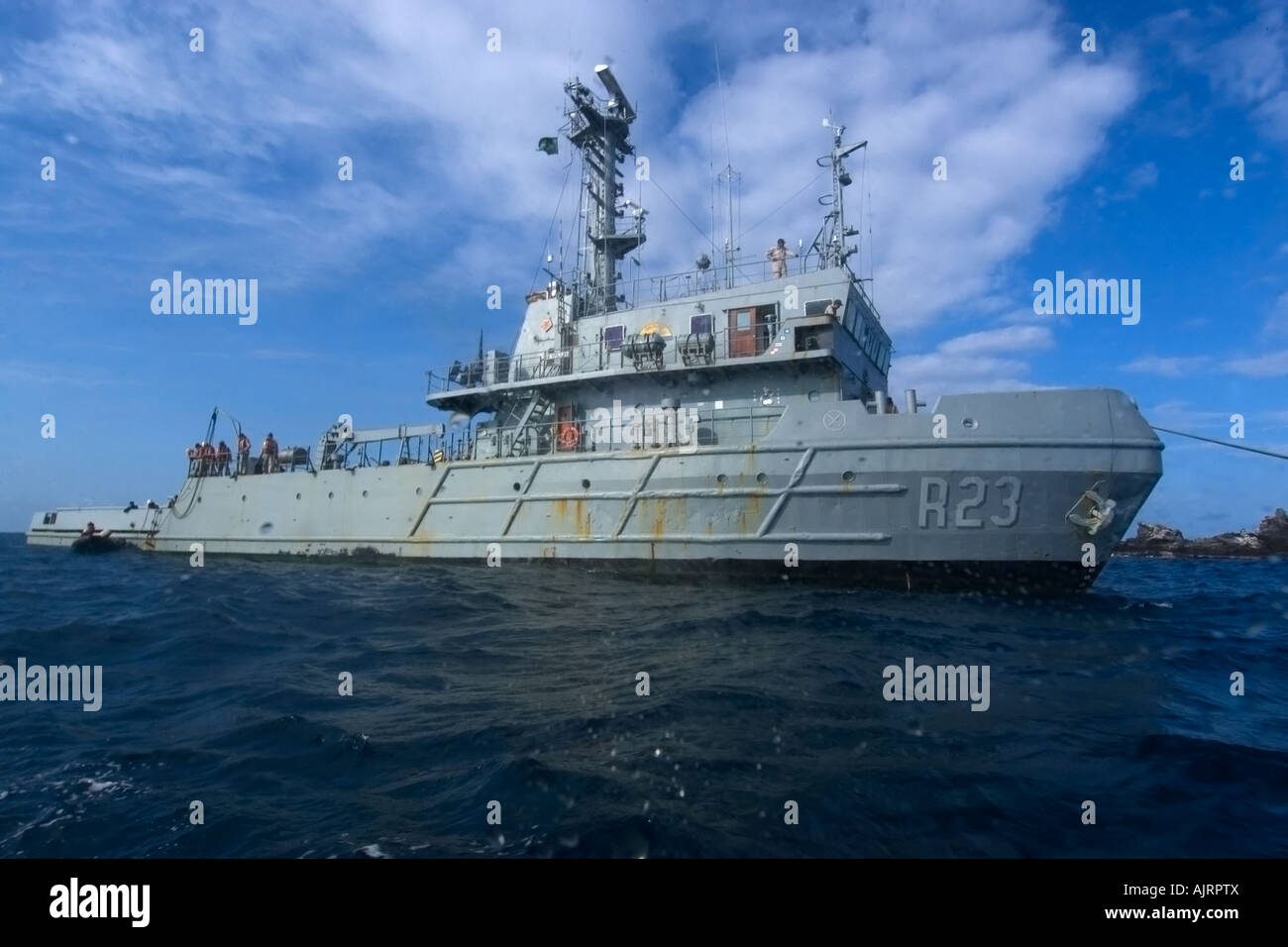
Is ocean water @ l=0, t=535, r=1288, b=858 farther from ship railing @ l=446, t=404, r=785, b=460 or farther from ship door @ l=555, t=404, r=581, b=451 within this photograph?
ship door @ l=555, t=404, r=581, b=451

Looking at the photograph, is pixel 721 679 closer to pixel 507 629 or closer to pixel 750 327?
pixel 507 629

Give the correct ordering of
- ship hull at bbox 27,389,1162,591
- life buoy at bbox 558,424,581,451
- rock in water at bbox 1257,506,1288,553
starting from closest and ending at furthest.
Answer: ship hull at bbox 27,389,1162,591 < life buoy at bbox 558,424,581,451 < rock in water at bbox 1257,506,1288,553

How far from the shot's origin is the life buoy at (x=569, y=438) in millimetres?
16062

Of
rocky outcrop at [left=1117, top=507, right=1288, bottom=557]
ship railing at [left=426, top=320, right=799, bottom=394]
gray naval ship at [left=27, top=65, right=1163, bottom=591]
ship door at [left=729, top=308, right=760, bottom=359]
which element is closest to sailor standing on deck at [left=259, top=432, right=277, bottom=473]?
gray naval ship at [left=27, top=65, right=1163, bottom=591]

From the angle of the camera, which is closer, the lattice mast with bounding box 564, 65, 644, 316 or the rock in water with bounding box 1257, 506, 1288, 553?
the lattice mast with bounding box 564, 65, 644, 316

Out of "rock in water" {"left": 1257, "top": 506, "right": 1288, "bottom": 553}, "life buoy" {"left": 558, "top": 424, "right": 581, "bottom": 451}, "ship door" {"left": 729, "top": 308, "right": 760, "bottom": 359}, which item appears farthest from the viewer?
"rock in water" {"left": 1257, "top": 506, "right": 1288, "bottom": 553}

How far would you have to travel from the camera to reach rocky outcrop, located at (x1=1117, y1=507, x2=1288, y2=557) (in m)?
43.1

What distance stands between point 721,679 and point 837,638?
94.3 inches

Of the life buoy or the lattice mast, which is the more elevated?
the lattice mast

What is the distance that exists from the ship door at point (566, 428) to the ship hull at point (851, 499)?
0.94 metres

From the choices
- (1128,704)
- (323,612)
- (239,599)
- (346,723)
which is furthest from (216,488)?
(1128,704)

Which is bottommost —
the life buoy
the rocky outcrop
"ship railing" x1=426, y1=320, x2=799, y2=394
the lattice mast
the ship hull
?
the rocky outcrop

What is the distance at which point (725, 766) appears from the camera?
4312mm

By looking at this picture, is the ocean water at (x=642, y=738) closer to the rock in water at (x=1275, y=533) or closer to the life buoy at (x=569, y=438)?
the life buoy at (x=569, y=438)
